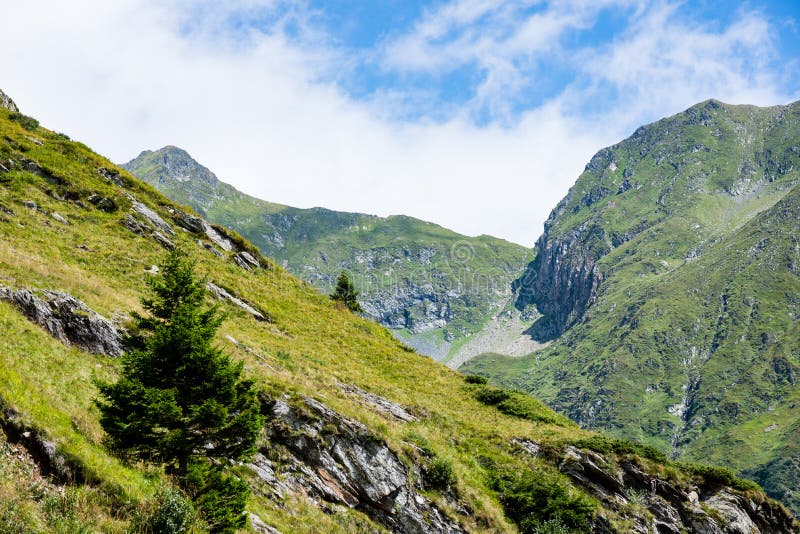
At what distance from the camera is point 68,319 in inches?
826

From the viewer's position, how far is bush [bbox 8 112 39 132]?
59.6 metres

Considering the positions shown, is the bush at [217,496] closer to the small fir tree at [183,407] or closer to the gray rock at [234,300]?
the small fir tree at [183,407]

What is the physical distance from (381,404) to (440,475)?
7.53m

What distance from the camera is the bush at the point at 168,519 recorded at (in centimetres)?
1078

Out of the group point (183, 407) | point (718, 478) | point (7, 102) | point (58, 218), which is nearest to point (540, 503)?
point (718, 478)

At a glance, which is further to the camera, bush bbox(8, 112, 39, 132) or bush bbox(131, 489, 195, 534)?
bush bbox(8, 112, 39, 132)

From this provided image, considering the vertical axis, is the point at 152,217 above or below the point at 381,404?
above

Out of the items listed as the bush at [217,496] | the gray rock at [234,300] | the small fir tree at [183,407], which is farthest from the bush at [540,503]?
the gray rock at [234,300]

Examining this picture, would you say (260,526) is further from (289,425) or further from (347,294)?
(347,294)

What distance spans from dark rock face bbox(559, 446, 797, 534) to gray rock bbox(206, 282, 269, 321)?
81.6ft

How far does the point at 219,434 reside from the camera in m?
14.4

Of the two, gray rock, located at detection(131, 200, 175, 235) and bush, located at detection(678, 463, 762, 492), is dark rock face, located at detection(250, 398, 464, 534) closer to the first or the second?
bush, located at detection(678, 463, 762, 492)

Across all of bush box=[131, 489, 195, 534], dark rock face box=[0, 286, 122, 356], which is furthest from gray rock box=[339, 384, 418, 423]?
bush box=[131, 489, 195, 534]

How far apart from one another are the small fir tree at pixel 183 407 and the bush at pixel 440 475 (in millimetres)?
12792
